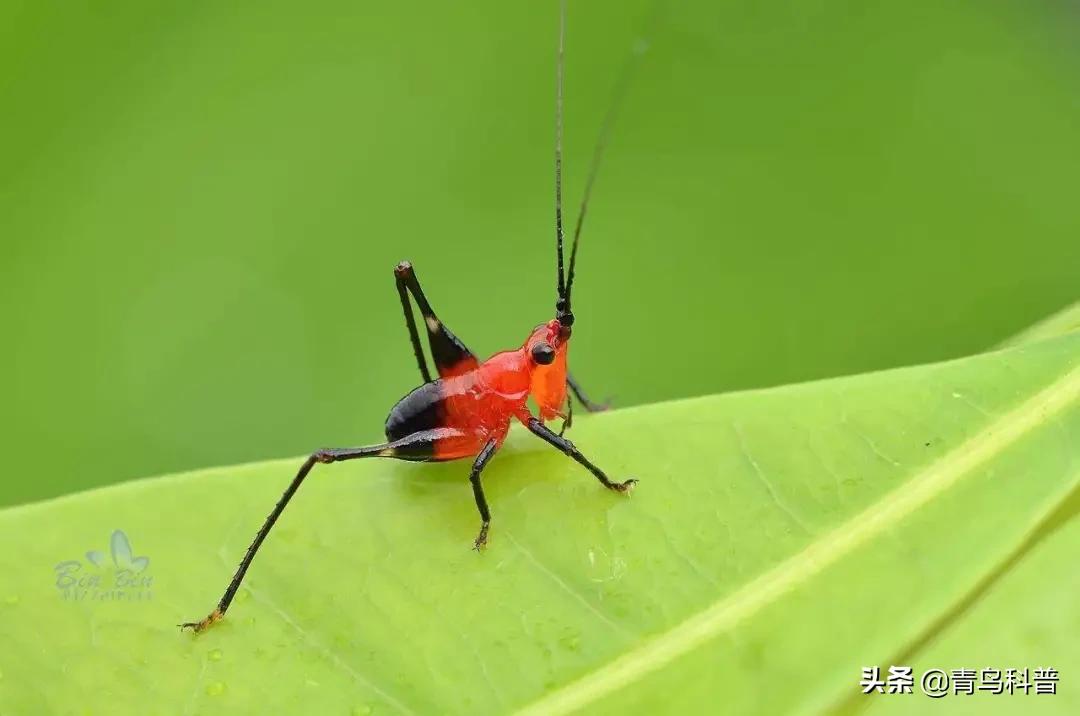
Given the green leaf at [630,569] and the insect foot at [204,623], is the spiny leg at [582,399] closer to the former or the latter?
the green leaf at [630,569]

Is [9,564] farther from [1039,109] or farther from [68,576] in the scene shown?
[1039,109]

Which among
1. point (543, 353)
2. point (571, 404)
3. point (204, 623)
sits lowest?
point (204, 623)

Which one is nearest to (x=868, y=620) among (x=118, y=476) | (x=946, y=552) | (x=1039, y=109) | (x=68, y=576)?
(x=946, y=552)

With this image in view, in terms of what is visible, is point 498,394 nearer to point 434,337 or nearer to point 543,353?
point 543,353

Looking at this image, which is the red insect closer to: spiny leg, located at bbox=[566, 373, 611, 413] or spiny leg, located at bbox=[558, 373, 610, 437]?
spiny leg, located at bbox=[558, 373, 610, 437]

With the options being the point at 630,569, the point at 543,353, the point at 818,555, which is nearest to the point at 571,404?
the point at 543,353

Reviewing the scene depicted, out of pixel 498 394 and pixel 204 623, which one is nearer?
pixel 204 623

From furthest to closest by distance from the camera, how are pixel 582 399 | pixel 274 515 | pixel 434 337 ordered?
pixel 582 399 < pixel 434 337 < pixel 274 515

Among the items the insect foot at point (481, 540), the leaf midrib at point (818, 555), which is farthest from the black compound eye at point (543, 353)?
the leaf midrib at point (818, 555)
